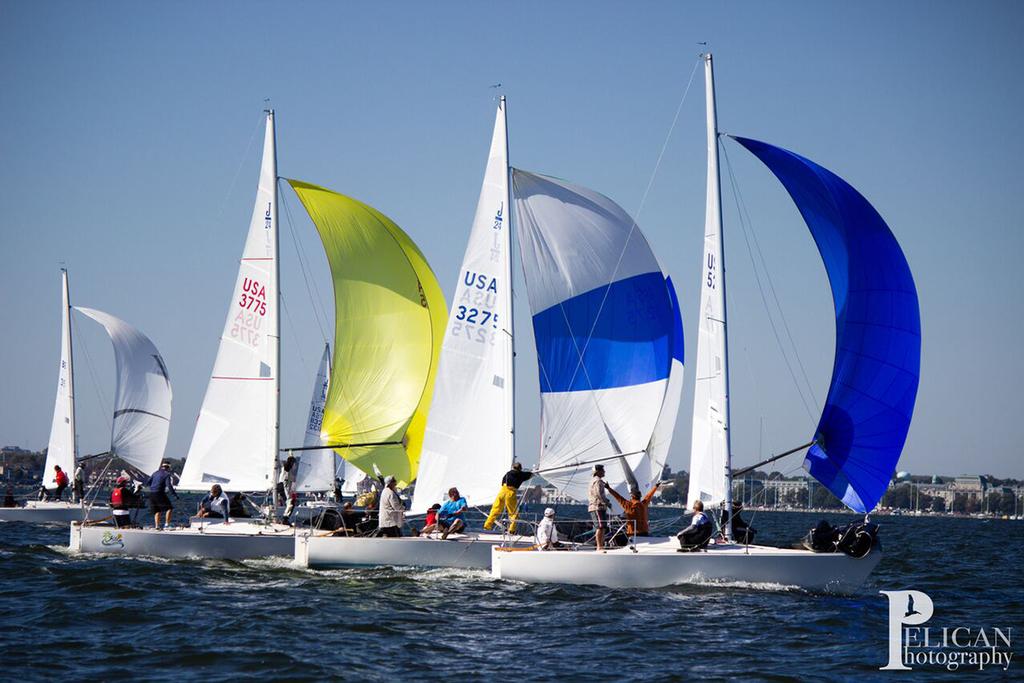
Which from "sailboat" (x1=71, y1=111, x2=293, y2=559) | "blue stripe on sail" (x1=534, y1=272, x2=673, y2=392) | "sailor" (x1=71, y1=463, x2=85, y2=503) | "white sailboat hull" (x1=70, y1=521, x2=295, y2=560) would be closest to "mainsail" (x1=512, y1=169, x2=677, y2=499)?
"blue stripe on sail" (x1=534, y1=272, x2=673, y2=392)

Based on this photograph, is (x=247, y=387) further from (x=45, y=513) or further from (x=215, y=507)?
(x=45, y=513)

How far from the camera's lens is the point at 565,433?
21766mm

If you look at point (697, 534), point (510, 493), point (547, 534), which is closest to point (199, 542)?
point (510, 493)

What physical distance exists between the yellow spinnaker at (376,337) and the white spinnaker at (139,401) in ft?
40.9

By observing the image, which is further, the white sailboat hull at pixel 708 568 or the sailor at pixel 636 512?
the sailor at pixel 636 512

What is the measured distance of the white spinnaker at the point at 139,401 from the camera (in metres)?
35.6

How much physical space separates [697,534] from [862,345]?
4078mm

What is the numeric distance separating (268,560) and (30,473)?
119m

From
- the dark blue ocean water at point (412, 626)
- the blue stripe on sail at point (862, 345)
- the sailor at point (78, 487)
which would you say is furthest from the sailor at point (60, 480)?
the blue stripe on sail at point (862, 345)

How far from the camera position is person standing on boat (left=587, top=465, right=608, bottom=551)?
766 inches

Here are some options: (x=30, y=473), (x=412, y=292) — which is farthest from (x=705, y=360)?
(x=30, y=473)

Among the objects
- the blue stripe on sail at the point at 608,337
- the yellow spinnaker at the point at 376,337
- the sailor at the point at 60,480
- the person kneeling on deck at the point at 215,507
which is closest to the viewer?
the blue stripe on sail at the point at 608,337

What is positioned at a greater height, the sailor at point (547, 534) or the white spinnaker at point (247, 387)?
the white spinnaker at point (247, 387)

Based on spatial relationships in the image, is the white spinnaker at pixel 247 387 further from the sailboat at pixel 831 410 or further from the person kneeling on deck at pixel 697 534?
the person kneeling on deck at pixel 697 534
